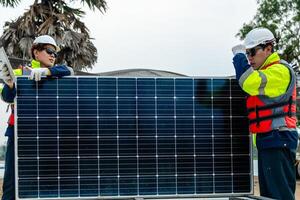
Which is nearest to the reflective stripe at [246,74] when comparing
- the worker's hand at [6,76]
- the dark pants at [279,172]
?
the dark pants at [279,172]

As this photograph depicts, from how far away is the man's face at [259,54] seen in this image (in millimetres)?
5621

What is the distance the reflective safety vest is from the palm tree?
622 inches

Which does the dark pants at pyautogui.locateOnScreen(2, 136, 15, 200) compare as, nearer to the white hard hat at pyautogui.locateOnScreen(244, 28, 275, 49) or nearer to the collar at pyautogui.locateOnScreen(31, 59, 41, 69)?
the collar at pyautogui.locateOnScreen(31, 59, 41, 69)

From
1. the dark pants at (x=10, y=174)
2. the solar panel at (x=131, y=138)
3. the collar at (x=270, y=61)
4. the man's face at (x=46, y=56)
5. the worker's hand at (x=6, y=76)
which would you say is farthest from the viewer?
the man's face at (x=46, y=56)

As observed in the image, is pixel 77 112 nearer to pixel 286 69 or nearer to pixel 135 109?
pixel 135 109

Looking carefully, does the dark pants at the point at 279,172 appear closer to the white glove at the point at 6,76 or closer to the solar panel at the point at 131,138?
the solar panel at the point at 131,138

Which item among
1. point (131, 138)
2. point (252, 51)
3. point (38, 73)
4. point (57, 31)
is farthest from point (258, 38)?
point (57, 31)

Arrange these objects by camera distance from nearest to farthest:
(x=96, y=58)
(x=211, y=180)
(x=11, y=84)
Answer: (x=11, y=84) → (x=211, y=180) → (x=96, y=58)

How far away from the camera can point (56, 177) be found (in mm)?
5438

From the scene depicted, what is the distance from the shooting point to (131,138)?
18.2ft

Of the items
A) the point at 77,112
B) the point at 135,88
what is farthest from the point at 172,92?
the point at 77,112

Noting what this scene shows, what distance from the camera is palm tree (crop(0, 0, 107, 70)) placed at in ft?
69.1

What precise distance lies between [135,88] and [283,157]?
4.87 ft

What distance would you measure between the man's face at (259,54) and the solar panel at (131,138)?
27 centimetres
